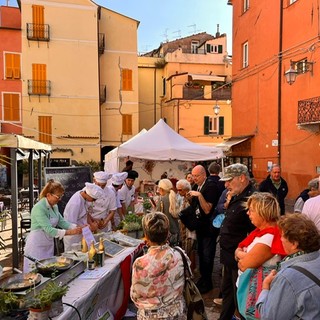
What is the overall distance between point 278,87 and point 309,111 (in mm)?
2717

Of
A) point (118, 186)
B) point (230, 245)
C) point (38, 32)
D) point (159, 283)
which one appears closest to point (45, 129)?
point (38, 32)

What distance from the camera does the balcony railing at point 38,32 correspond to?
22.8 metres

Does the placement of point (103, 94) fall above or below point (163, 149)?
above

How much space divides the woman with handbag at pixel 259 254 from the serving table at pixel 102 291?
1.22m

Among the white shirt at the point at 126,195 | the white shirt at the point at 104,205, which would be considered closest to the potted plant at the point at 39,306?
the white shirt at the point at 104,205

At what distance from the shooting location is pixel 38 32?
22.9 meters

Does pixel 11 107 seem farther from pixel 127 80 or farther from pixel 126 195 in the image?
pixel 126 195

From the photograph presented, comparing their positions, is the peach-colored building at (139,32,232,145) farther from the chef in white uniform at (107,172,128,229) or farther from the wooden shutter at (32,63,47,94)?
the chef in white uniform at (107,172,128,229)

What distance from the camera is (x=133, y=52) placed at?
84.8 ft

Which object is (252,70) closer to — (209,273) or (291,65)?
(291,65)

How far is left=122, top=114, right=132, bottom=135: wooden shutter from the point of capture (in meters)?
25.7

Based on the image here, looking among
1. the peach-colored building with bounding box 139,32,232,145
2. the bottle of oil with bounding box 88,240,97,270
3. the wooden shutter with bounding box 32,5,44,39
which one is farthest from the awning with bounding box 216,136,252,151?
the wooden shutter with bounding box 32,5,44,39

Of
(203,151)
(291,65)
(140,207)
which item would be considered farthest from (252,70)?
(140,207)

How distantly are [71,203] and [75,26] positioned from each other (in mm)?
22285
